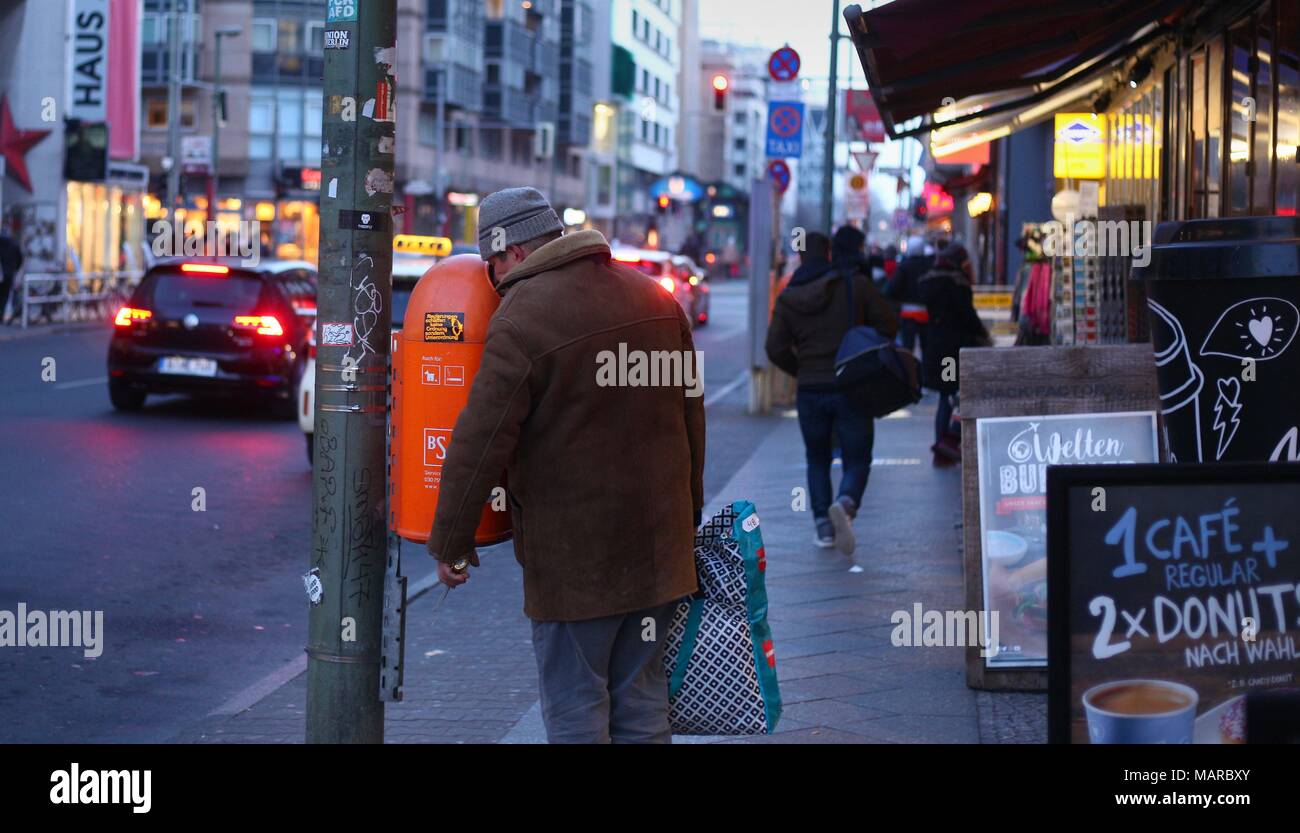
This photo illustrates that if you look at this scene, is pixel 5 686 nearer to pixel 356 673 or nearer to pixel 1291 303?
pixel 356 673

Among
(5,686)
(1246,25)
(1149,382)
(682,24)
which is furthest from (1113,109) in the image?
(682,24)

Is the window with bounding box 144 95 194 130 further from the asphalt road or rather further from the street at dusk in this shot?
the street at dusk

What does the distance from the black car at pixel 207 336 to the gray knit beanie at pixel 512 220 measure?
12.9 m

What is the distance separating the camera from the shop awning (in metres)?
8.36

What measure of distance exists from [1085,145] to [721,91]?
55.5 feet

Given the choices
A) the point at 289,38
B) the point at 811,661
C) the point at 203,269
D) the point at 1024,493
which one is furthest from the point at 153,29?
the point at 1024,493

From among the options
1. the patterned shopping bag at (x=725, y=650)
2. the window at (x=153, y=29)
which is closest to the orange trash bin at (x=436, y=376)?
the patterned shopping bag at (x=725, y=650)

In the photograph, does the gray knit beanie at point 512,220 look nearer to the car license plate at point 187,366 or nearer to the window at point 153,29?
the car license plate at point 187,366

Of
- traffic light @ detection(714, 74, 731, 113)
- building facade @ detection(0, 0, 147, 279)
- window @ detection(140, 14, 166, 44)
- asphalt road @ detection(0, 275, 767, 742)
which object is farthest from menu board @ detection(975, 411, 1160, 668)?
window @ detection(140, 14, 166, 44)

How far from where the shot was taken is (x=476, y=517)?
439cm

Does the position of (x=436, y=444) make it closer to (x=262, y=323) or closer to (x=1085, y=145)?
(x=1085, y=145)

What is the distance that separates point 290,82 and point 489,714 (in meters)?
58.8

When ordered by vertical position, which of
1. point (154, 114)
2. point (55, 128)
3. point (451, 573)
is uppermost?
point (154, 114)

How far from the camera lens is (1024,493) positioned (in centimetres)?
673
